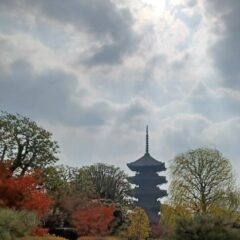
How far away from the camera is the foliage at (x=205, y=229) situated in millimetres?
18328

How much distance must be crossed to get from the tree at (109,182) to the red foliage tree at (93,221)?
20.7m

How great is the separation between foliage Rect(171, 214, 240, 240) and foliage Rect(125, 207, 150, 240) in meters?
24.9

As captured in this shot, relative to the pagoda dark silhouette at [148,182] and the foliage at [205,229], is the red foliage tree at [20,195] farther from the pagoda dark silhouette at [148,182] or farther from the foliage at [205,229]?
the pagoda dark silhouette at [148,182]

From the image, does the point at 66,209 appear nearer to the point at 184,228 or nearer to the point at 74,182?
the point at 74,182

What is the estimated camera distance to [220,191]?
38.4m

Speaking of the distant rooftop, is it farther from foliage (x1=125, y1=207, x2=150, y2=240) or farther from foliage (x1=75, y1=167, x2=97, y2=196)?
foliage (x1=125, y1=207, x2=150, y2=240)

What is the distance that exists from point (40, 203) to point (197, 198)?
1478 cm

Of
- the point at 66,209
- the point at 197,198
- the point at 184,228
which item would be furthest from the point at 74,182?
the point at 184,228

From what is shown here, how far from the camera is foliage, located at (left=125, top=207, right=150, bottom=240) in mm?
43812

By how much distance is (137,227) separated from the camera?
147 ft

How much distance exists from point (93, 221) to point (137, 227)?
6.37m

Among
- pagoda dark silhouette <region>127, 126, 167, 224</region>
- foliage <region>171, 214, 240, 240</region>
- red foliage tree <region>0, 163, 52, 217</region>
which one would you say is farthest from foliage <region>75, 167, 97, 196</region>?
foliage <region>171, 214, 240, 240</region>

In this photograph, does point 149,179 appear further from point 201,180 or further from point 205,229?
point 205,229

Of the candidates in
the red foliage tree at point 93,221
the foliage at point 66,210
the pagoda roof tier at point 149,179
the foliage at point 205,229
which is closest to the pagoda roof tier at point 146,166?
the pagoda roof tier at point 149,179
